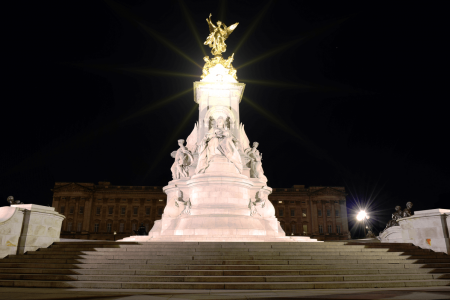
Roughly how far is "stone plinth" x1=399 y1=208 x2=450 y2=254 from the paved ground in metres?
5.90

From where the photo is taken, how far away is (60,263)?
11.3 metres

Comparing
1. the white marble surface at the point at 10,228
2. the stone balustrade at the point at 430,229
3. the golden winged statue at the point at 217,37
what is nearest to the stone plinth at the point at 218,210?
the stone balustrade at the point at 430,229

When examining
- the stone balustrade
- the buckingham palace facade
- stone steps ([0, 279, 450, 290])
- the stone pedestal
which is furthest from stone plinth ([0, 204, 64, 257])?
the buckingham palace facade

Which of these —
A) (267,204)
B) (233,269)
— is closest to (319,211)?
(267,204)

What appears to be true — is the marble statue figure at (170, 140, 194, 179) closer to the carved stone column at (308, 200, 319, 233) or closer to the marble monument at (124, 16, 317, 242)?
the marble monument at (124, 16, 317, 242)

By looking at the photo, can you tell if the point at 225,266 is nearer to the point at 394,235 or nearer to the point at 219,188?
the point at 219,188

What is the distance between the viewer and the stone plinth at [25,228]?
41.2 feet

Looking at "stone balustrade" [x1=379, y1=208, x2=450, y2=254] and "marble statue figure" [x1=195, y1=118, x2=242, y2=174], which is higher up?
"marble statue figure" [x1=195, y1=118, x2=242, y2=174]

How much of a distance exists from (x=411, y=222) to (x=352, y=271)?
602cm

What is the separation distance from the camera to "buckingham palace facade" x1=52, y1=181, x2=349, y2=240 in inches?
3114

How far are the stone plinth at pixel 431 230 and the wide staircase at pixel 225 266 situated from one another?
0.62m

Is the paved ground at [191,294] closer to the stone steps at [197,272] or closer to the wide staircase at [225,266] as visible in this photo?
the wide staircase at [225,266]

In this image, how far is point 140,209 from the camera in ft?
262

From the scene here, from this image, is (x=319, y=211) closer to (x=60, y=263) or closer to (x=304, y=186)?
(x=304, y=186)
